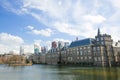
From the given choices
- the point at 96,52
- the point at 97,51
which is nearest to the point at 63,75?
the point at 97,51

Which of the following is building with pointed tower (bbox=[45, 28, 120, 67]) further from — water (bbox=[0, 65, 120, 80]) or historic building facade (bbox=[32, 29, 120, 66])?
water (bbox=[0, 65, 120, 80])

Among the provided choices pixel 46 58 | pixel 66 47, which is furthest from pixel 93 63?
pixel 46 58

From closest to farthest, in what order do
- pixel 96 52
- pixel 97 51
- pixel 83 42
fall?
→ pixel 97 51, pixel 96 52, pixel 83 42

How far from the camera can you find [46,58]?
14050 centimetres

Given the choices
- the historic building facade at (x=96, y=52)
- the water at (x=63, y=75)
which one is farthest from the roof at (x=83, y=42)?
the water at (x=63, y=75)

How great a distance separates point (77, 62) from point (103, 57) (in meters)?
18.5

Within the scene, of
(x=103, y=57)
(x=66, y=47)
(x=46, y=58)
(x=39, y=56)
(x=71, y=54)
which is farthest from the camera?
(x=39, y=56)

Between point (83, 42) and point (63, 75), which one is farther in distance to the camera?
point (83, 42)

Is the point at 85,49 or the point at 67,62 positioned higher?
the point at 85,49

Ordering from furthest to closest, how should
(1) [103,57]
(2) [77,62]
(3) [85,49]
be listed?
(2) [77,62] → (3) [85,49] → (1) [103,57]

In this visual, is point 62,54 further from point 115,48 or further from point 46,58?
point 115,48

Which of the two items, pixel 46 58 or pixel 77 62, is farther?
pixel 46 58

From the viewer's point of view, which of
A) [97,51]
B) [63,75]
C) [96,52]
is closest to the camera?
[63,75]

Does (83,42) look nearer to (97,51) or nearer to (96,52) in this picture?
(96,52)
